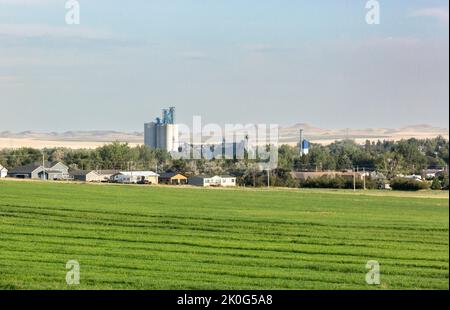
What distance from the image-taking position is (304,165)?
49.9 metres

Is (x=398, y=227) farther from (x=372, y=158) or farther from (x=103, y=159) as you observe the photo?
(x=103, y=159)

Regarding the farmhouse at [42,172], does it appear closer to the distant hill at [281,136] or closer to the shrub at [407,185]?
the distant hill at [281,136]

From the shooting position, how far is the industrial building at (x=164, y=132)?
1308 inches

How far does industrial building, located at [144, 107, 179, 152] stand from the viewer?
3322 centimetres

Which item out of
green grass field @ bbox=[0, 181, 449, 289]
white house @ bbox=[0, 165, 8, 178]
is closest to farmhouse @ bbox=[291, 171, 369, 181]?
green grass field @ bbox=[0, 181, 449, 289]

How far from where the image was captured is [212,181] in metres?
47.7

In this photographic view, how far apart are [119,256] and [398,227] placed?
10.0m

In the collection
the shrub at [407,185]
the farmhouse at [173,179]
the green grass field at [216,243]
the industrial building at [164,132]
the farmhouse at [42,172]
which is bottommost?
the green grass field at [216,243]

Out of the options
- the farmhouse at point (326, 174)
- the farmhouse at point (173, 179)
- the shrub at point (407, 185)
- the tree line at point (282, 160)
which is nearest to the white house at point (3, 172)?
the tree line at point (282, 160)

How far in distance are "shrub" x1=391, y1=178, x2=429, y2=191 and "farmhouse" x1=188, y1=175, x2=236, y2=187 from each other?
391 inches

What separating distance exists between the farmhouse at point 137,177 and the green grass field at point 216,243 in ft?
56.0

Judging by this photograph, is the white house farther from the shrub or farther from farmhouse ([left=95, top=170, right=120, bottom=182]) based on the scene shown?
the shrub
